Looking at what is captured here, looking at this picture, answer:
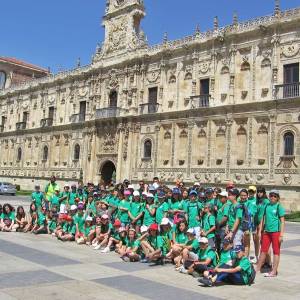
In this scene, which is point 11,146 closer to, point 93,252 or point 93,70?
point 93,70

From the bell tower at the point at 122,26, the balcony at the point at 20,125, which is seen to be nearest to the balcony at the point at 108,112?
the bell tower at the point at 122,26

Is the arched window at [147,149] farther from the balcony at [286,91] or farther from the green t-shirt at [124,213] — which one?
the green t-shirt at [124,213]

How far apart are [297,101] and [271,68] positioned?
2919mm

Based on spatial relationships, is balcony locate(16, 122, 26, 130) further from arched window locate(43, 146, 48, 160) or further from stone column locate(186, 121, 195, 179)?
stone column locate(186, 121, 195, 179)

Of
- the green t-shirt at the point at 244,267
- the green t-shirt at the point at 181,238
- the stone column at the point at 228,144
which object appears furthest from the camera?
the stone column at the point at 228,144

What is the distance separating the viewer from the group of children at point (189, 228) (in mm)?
8648

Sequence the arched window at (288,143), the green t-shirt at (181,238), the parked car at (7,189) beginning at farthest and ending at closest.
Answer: the parked car at (7,189) < the arched window at (288,143) < the green t-shirt at (181,238)

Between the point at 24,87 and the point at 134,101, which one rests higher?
the point at 24,87

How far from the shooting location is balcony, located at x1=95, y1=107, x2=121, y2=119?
114 feet

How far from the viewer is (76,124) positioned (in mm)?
39406

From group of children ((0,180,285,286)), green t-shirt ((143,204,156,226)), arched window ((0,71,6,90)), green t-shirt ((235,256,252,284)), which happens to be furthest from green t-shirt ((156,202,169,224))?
arched window ((0,71,6,90))

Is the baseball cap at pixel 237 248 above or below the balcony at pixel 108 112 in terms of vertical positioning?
below

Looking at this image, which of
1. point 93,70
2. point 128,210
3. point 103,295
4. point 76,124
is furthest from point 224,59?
point 103,295

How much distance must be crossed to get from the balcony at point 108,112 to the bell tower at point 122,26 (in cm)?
476
